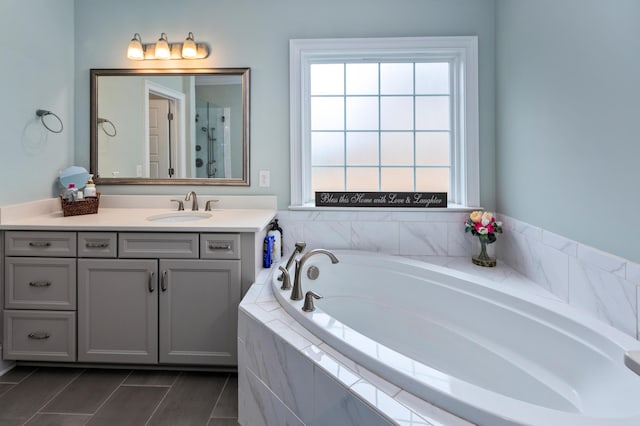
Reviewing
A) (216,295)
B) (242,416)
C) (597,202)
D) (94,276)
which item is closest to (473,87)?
(597,202)

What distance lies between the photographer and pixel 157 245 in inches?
73.7

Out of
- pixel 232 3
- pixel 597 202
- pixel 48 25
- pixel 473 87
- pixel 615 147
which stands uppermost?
pixel 232 3

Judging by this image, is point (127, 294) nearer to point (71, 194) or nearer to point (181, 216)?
point (181, 216)

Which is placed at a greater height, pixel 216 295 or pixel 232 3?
pixel 232 3

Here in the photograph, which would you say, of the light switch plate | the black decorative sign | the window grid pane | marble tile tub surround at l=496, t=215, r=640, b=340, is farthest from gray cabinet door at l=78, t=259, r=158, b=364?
marble tile tub surround at l=496, t=215, r=640, b=340

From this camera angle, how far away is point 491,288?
5.42ft

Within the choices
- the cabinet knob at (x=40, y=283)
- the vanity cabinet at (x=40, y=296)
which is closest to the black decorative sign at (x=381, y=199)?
the vanity cabinet at (x=40, y=296)

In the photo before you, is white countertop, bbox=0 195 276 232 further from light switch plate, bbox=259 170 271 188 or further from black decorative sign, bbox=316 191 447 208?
black decorative sign, bbox=316 191 447 208

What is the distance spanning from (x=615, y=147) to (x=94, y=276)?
2.48 meters

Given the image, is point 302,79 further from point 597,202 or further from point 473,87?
point 597,202

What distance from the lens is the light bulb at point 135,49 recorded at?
236 centimetres

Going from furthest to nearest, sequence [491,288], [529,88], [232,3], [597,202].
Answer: [232,3] → [529,88] → [491,288] → [597,202]

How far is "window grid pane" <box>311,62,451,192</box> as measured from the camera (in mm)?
2523

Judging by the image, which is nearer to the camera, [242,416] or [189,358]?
[242,416]
